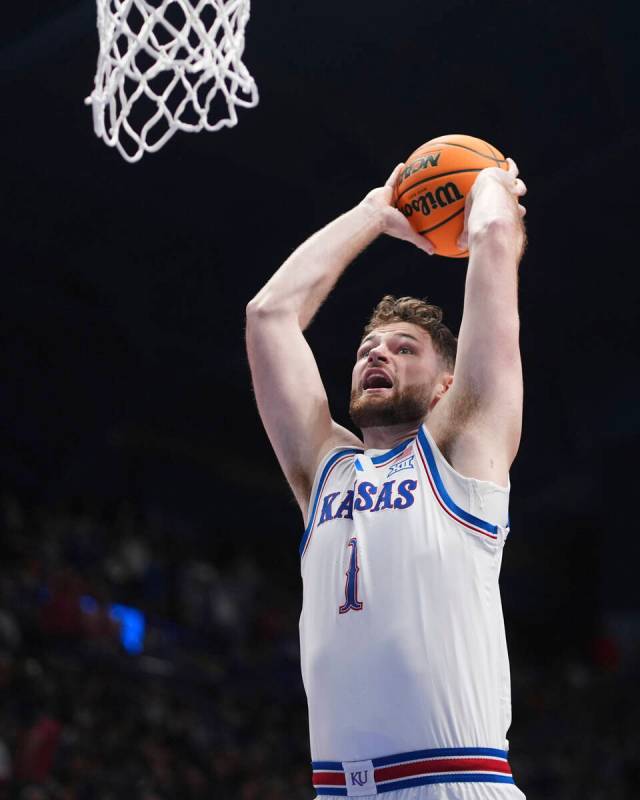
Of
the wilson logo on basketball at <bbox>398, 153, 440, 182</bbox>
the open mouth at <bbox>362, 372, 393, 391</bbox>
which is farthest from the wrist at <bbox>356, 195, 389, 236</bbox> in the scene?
the open mouth at <bbox>362, 372, 393, 391</bbox>

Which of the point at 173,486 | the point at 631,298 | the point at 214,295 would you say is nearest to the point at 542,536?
the point at 173,486

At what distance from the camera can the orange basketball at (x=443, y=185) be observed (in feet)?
12.8

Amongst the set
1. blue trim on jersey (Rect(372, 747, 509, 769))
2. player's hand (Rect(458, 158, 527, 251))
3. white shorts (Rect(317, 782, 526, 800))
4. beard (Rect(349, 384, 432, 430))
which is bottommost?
white shorts (Rect(317, 782, 526, 800))

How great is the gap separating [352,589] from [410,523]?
26 cm

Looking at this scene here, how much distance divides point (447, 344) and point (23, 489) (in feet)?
42.5

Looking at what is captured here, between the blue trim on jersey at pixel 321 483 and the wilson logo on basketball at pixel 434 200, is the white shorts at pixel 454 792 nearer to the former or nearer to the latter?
the blue trim on jersey at pixel 321 483

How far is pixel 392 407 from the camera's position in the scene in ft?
11.9

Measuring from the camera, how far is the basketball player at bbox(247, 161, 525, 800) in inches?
120

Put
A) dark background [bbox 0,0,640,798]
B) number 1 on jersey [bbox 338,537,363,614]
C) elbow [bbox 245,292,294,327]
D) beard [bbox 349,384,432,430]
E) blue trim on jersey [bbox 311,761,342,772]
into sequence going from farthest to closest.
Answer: dark background [bbox 0,0,640,798] < elbow [bbox 245,292,294,327] < beard [bbox 349,384,432,430] < number 1 on jersey [bbox 338,537,363,614] < blue trim on jersey [bbox 311,761,342,772]

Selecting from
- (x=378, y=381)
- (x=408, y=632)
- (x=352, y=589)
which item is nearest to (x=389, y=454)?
(x=378, y=381)

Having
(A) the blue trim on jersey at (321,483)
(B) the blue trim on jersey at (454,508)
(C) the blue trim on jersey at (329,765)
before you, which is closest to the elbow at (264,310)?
(A) the blue trim on jersey at (321,483)

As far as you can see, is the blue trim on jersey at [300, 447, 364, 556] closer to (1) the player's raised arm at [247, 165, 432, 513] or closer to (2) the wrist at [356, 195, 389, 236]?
(1) the player's raised arm at [247, 165, 432, 513]

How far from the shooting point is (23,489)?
1590 cm

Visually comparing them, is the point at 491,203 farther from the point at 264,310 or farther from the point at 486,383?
the point at 264,310
